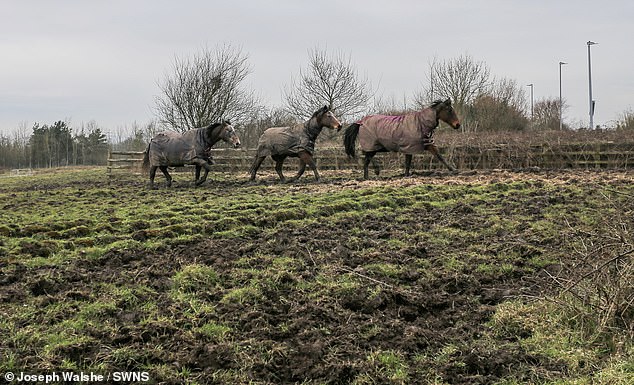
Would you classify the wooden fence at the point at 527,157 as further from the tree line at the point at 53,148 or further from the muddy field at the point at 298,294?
the tree line at the point at 53,148

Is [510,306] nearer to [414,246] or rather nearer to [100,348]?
[414,246]

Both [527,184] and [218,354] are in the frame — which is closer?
[218,354]

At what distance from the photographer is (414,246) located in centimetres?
639

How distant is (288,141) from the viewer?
46.3 feet

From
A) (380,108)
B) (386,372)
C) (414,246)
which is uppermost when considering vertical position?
(380,108)

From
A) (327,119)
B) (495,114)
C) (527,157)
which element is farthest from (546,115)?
(327,119)

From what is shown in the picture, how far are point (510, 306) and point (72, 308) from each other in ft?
11.8

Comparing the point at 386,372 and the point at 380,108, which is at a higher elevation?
the point at 380,108

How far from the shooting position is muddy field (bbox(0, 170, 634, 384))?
352cm

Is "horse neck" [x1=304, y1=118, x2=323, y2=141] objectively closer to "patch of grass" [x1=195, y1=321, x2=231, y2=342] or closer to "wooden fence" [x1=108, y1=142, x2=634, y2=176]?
"wooden fence" [x1=108, y1=142, x2=634, y2=176]

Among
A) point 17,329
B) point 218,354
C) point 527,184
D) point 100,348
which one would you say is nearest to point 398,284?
point 218,354

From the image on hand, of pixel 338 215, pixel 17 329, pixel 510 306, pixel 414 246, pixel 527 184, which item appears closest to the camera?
pixel 17 329

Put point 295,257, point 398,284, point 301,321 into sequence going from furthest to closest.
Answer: point 295,257 < point 398,284 < point 301,321
